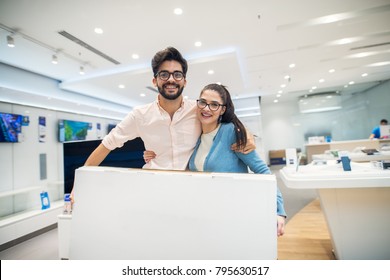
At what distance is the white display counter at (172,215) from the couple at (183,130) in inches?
19.0

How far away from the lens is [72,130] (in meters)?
5.23

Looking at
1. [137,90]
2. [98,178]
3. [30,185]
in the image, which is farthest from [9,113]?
[98,178]

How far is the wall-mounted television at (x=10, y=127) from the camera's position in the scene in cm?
382

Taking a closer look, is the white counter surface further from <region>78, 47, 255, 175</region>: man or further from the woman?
Answer: <region>78, 47, 255, 175</region>: man

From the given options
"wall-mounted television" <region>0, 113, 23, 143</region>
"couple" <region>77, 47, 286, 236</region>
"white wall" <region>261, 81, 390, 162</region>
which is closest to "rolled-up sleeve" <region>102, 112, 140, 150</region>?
"couple" <region>77, 47, 286, 236</region>

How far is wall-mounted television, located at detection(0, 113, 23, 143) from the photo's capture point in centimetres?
382

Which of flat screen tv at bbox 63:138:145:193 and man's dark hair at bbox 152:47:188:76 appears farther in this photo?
flat screen tv at bbox 63:138:145:193

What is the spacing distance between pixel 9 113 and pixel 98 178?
15.3ft

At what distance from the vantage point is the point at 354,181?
1521 millimetres

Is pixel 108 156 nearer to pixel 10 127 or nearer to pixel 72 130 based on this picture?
pixel 10 127

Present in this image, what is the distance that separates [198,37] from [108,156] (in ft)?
8.29

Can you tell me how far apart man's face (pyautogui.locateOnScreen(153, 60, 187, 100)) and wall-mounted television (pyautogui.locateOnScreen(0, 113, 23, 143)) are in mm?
4174

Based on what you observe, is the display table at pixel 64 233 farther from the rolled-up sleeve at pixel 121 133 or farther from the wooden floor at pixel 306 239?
the wooden floor at pixel 306 239
